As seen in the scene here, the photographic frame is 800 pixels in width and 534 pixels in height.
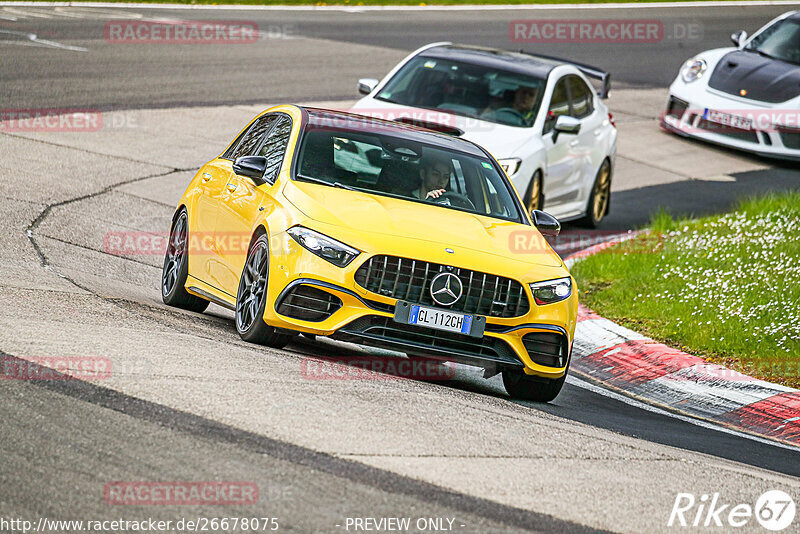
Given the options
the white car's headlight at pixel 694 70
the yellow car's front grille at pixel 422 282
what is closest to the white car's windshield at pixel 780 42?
the white car's headlight at pixel 694 70

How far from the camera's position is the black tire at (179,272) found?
9508mm

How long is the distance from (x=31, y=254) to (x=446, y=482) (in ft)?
18.8

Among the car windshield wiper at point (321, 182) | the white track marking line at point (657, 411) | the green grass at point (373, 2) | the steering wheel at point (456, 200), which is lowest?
the green grass at point (373, 2)

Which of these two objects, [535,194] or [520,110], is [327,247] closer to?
[535,194]

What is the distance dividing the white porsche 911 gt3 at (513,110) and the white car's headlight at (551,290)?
4.33 meters

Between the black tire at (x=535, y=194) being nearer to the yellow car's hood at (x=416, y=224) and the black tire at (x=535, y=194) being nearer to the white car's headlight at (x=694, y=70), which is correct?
the yellow car's hood at (x=416, y=224)

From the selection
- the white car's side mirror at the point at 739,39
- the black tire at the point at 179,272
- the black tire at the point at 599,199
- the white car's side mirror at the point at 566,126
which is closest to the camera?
the black tire at the point at 179,272

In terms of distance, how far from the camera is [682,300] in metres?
11.2

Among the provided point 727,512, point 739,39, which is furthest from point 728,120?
point 727,512

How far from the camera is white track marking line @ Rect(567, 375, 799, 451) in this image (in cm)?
827

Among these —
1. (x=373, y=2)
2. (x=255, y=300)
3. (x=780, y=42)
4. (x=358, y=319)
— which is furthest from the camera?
(x=373, y=2)

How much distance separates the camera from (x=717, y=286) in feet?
37.5

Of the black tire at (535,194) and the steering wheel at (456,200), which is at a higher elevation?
the steering wheel at (456,200)

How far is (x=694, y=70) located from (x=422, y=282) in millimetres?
Answer: 13263
